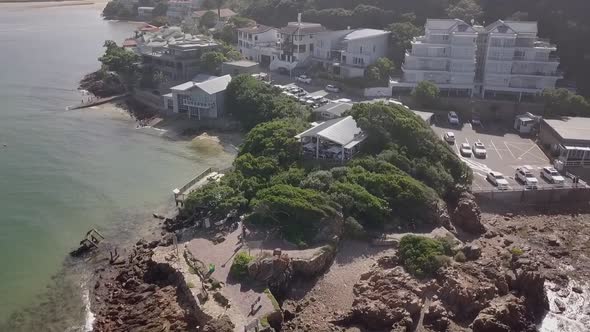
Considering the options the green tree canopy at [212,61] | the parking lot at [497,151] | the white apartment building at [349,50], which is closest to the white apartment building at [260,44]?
the white apartment building at [349,50]

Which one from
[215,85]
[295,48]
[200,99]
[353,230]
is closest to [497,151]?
[353,230]

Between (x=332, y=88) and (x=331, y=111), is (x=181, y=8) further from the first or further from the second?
(x=331, y=111)

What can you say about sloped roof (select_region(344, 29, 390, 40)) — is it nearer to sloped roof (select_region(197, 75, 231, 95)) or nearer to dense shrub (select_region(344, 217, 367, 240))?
sloped roof (select_region(197, 75, 231, 95))

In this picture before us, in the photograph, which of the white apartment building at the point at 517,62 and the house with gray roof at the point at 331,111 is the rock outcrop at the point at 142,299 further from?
the white apartment building at the point at 517,62

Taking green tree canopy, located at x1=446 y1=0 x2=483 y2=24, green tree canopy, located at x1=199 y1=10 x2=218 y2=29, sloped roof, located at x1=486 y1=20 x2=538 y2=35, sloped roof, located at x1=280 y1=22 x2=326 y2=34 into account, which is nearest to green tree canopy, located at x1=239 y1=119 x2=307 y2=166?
sloped roof, located at x1=486 y1=20 x2=538 y2=35

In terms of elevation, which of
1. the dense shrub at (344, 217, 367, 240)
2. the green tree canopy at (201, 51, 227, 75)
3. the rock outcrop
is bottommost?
the rock outcrop

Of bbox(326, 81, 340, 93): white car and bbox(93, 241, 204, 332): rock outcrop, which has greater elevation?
bbox(326, 81, 340, 93): white car

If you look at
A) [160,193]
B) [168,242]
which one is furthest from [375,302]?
[160,193]
